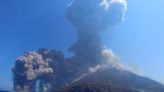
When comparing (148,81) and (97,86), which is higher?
(148,81)

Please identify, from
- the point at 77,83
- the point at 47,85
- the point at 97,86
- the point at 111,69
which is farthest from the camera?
the point at 111,69

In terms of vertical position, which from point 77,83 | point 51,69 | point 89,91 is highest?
point 51,69

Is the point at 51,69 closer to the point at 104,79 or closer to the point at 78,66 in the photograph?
the point at 78,66

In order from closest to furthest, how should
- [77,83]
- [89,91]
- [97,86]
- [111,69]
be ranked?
1. [89,91]
2. [97,86]
3. [77,83]
4. [111,69]

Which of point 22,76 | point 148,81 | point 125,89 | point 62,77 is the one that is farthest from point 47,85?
point 148,81

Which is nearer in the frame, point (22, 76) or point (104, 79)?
point (22, 76)

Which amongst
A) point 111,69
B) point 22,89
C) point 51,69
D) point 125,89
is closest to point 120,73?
Answer: point 111,69
